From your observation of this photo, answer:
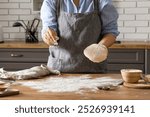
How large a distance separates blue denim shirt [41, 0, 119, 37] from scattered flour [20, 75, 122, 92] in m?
0.49

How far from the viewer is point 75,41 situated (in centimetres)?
238

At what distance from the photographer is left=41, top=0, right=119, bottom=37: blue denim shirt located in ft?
7.73

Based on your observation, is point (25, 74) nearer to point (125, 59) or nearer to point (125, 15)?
point (125, 59)

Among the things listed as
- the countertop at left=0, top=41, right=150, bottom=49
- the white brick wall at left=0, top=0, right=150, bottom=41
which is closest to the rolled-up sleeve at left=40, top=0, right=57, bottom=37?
the countertop at left=0, top=41, right=150, bottom=49

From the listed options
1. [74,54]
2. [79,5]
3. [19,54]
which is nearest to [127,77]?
[74,54]

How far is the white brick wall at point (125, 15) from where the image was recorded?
12.9 feet

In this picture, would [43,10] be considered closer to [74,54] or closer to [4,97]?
[74,54]

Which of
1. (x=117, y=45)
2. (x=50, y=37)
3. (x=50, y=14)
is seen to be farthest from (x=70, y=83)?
(x=117, y=45)

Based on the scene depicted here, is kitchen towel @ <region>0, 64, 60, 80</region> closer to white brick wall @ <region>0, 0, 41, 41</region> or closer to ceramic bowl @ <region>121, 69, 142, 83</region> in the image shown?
ceramic bowl @ <region>121, 69, 142, 83</region>

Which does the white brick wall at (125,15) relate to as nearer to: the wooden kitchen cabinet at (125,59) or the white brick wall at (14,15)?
the white brick wall at (14,15)

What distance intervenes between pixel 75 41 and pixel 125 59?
3.99 ft

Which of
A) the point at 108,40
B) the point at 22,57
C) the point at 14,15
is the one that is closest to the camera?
the point at 108,40

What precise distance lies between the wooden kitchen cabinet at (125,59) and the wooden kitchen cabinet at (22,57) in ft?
2.15

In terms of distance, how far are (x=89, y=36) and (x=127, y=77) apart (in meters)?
0.63
